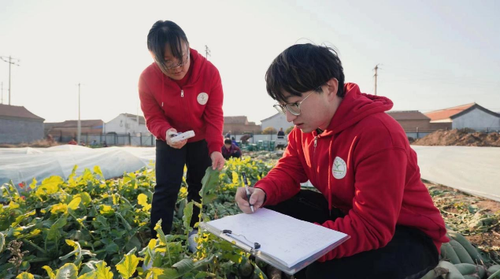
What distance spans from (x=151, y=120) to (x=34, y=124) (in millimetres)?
31899

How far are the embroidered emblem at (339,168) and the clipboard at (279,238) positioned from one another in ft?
0.89

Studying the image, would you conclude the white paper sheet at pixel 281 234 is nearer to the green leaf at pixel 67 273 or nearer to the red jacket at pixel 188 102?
the green leaf at pixel 67 273

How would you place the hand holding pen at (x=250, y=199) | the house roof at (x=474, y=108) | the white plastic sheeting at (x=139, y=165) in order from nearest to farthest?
the hand holding pen at (x=250, y=199), the white plastic sheeting at (x=139, y=165), the house roof at (x=474, y=108)

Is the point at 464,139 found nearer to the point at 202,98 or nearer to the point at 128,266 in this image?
the point at 202,98

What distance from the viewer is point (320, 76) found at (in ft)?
3.83

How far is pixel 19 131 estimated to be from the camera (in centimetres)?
2566

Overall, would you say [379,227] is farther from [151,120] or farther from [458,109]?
[458,109]

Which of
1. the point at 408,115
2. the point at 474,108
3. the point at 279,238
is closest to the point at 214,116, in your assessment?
the point at 279,238

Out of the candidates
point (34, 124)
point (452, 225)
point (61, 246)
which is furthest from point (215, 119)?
point (34, 124)

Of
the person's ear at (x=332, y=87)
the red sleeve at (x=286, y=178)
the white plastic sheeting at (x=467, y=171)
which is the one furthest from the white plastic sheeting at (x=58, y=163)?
the white plastic sheeting at (x=467, y=171)

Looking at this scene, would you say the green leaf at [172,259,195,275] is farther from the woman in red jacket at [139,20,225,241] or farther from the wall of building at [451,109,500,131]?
the wall of building at [451,109,500,131]

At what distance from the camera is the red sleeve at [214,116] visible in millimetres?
2031

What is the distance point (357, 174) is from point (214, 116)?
1.22 meters

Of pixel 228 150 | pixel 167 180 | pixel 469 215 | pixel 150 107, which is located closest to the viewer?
pixel 167 180
